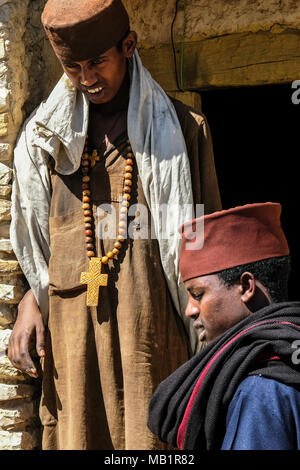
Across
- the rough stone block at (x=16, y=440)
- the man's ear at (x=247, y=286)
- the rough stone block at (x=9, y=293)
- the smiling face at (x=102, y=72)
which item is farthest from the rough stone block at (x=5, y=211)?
the man's ear at (x=247, y=286)

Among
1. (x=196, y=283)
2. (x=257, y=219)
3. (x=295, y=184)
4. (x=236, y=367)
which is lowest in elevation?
(x=236, y=367)

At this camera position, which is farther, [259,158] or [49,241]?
[259,158]

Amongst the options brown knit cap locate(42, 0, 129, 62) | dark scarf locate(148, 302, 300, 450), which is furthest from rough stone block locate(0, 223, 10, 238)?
dark scarf locate(148, 302, 300, 450)

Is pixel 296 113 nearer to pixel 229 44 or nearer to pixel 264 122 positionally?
pixel 264 122

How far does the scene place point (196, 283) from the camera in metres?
2.62

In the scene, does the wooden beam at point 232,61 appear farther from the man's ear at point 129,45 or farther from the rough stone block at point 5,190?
the rough stone block at point 5,190

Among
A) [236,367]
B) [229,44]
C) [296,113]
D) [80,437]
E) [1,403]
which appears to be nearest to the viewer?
[236,367]

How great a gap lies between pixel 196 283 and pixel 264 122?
3020 mm

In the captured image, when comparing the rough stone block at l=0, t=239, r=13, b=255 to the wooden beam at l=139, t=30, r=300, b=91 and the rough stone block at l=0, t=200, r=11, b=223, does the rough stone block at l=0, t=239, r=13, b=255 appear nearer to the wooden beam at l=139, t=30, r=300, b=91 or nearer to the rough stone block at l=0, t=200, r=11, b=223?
the rough stone block at l=0, t=200, r=11, b=223

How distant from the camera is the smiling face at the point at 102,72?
345cm

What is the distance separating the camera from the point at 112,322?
11.5 feet

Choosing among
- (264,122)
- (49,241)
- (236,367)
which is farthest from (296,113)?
(236,367)

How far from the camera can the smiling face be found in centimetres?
345

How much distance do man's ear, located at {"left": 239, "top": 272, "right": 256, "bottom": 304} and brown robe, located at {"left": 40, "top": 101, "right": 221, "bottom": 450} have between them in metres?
1.03
